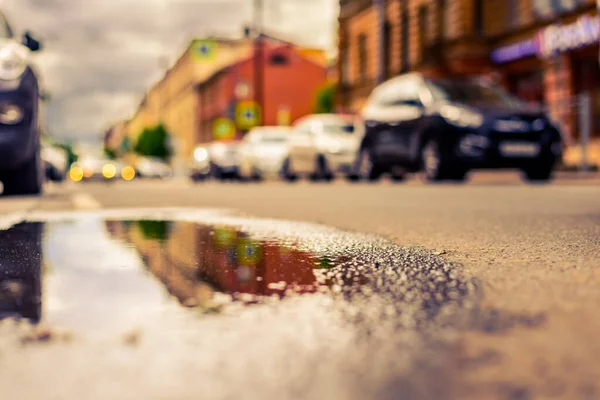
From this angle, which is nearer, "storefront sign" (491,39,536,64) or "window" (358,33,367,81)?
"storefront sign" (491,39,536,64)

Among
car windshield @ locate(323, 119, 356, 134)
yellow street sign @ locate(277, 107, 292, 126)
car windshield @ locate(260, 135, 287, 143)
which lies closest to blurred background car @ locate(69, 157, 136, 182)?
car windshield @ locate(260, 135, 287, 143)

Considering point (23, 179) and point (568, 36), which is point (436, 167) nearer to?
point (23, 179)

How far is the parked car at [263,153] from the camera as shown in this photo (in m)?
23.7

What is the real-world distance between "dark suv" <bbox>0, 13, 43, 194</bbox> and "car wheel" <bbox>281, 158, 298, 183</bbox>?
11.9 meters

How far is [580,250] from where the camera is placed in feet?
16.3

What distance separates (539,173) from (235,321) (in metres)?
12.9

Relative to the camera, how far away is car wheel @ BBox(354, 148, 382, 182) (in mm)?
17156

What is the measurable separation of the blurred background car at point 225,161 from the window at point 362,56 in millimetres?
13904

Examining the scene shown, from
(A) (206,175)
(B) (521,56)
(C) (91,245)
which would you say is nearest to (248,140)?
(A) (206,175)

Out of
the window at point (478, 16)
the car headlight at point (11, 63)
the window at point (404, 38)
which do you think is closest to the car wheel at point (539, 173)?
the car headlight at point (11, 63)

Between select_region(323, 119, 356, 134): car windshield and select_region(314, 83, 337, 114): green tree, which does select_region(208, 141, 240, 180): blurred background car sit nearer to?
select_region(323, 119, 356, 134): car windshield

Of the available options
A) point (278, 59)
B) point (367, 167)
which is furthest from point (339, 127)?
point (278, 59)

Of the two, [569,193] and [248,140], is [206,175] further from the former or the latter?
[569,193]

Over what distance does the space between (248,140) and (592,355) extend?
77.9 feet
